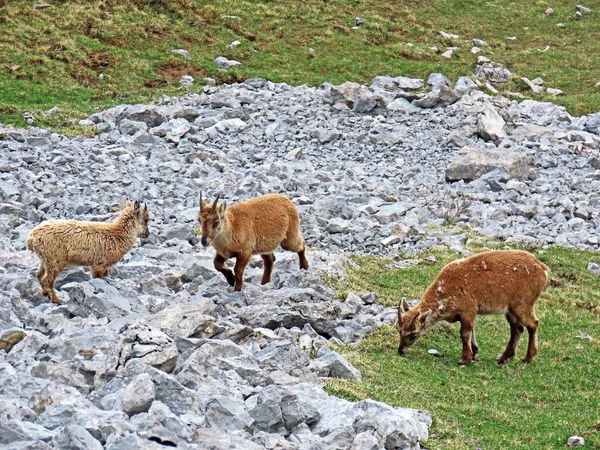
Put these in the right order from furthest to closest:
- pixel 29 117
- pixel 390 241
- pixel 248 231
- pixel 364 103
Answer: pixel 364 103 < pixel 29 117 < pixel 390 241 < pixel 248 231

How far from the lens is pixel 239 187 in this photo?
24.1m

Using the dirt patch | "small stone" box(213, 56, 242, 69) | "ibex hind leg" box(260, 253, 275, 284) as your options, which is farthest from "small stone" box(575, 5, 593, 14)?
"ibex hind leg" box(260, 253, 275, 284)

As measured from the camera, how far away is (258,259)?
1912 cm

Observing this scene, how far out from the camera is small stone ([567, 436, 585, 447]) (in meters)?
11.0

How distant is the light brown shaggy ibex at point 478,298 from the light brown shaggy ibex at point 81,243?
473cm

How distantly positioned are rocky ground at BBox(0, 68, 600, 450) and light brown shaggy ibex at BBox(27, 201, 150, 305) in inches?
14.5

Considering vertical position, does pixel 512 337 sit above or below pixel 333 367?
below

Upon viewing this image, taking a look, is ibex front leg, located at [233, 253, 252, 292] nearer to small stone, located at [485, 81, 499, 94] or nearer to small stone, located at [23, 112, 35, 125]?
small stone, located at [23, 112, 35, 125]

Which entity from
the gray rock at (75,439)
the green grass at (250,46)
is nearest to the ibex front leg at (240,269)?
the gray rock at (75,439)

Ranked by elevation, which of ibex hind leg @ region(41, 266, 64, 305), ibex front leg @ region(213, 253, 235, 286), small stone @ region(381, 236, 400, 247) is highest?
ibex hind leg @ region(41, 266, 64, 305)

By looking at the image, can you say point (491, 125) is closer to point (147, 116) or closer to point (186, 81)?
point (147, 116)

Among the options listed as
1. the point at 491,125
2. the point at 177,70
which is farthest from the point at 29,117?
the point at 491,125

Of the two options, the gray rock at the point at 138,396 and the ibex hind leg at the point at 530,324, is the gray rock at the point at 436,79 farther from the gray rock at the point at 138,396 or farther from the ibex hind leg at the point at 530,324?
the gray rock at the point at 138,396

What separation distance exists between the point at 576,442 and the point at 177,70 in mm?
27782
